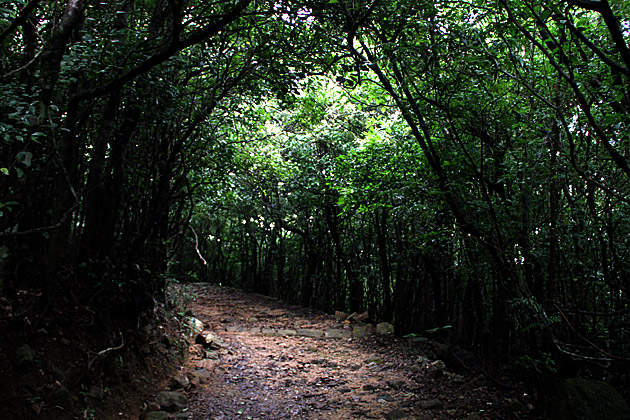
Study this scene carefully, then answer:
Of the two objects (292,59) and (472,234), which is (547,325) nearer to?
(472,234)

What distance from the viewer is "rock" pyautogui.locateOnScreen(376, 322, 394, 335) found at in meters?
6.46

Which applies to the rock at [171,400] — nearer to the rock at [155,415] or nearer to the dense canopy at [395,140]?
the rock at [155,415]

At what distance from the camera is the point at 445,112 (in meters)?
3.68

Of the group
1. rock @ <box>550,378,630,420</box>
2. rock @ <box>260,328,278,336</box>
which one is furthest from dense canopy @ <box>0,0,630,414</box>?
rock @ <box>260,328,278,336</box>

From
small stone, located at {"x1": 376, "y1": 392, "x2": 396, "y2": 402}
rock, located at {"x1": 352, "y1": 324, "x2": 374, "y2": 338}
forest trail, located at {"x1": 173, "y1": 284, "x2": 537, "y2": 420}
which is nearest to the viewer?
forest trail, located at {"x1": 173, "y1": 284, "x2": 537, "y2": 420}

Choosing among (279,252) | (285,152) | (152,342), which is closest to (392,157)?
(152,342)

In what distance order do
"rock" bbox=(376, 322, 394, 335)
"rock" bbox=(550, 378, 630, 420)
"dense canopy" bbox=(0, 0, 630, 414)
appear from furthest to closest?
"rock" bbox=(376, 322, 394, 335)
"rock" bbox=(550, 378, 630, 420)
"dense canopy" bbox=(0, 0, 630, 414)

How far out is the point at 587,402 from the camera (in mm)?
2912

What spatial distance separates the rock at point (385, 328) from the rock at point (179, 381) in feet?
11.5

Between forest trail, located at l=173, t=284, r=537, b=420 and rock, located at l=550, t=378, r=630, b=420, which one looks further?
forest trail, located at l=173, t=284, r=537, b=420

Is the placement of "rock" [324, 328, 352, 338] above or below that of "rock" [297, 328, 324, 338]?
above

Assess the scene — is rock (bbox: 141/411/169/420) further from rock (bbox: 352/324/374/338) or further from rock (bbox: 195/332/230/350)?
rock (bbox: 352/324/374/338)

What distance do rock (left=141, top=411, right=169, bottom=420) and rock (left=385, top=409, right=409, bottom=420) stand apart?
1880mm

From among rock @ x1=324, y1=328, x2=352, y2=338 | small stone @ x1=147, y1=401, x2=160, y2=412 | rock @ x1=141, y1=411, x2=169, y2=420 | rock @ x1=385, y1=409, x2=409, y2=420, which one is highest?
rock @ x1=324, y1=328, x2=352, y2=338
